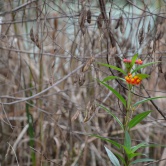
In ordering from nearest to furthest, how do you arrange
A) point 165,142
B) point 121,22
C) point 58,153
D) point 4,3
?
point 121,22 → point 4,3 → point 58,153 → point 165,142

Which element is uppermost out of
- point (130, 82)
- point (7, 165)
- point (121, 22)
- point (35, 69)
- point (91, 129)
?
point (121, 22)

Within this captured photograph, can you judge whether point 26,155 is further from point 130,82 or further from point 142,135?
point 130,82

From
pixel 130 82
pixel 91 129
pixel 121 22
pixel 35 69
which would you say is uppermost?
pixel 121 22

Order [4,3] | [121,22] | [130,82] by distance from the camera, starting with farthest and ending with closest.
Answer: [4,3]
[121,22]
[130,82]

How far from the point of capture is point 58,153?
9.72ft

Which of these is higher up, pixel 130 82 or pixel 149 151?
pixel 130 82

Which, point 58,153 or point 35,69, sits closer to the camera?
point 58,153

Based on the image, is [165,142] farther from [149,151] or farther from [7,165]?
[7,165]

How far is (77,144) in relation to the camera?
117 inches

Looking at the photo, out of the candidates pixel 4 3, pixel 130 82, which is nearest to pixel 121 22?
pixel 130 82

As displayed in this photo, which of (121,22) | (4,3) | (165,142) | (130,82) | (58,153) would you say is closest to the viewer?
(130,82)

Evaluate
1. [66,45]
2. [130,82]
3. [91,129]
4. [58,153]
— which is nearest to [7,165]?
[58,153]

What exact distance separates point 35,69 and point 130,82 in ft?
6.81

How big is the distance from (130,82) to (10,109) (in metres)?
2.08
